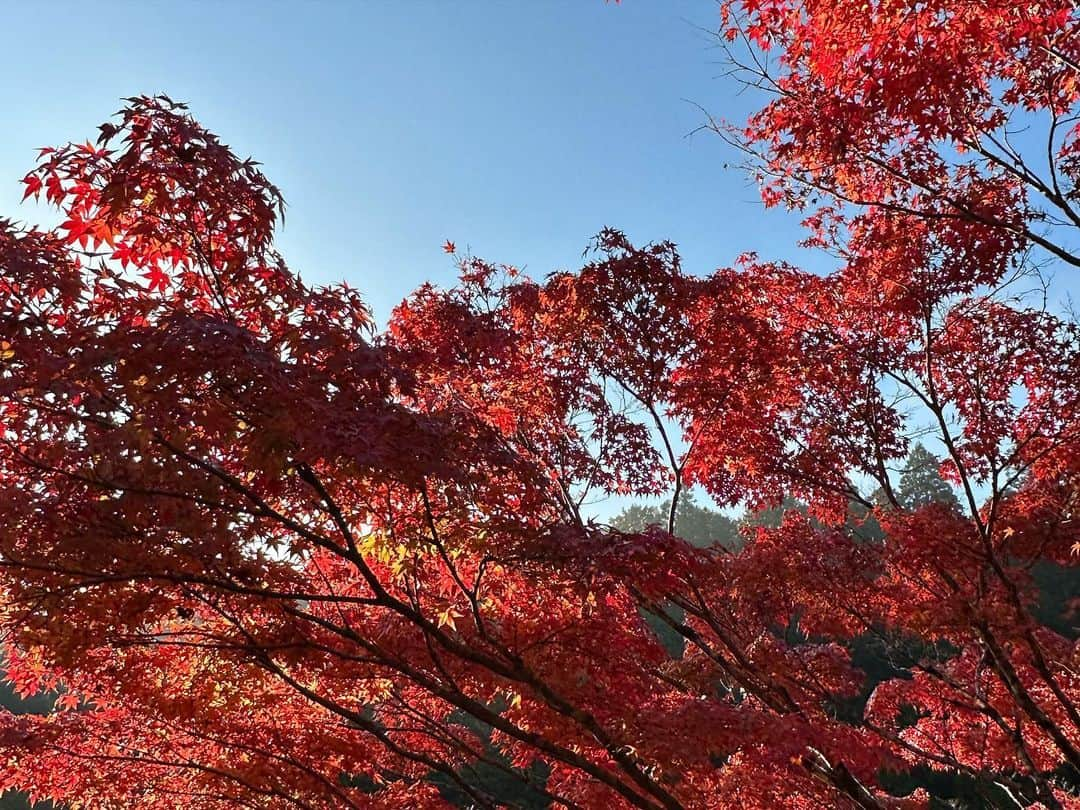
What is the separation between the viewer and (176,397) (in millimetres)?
3451

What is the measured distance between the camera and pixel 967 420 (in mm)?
7645

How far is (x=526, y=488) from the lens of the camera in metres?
4.99

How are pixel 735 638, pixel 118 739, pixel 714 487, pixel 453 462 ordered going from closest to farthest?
pixel 453 462 < pixel 118 739 < pixel 735 638 < pixel 714 487

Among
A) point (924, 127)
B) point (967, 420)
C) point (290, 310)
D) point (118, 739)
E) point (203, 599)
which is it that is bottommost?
point (118, 739)

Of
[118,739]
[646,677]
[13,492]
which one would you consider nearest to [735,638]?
[646,677]

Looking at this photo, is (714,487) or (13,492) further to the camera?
(714,487)

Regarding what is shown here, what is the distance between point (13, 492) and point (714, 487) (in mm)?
7069

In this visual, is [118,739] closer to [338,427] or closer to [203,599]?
[203,599]

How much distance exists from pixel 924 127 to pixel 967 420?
3901mm

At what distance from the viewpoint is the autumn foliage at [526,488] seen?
3.61 meters

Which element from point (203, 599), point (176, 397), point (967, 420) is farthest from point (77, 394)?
point (967, 420)

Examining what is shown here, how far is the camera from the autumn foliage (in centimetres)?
361

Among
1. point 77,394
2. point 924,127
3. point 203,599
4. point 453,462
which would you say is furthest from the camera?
point 924,127

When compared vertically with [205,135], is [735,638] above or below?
below
